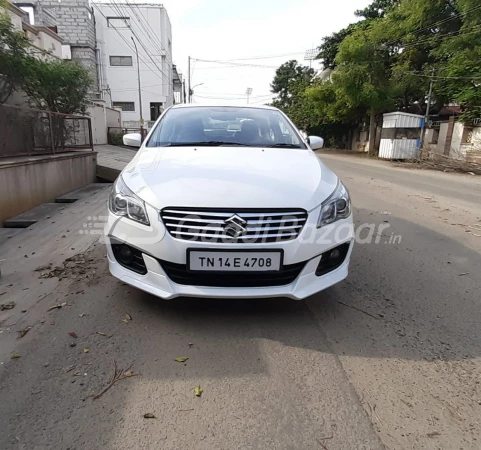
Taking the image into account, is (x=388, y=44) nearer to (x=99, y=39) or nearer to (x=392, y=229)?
(x=392, y=229)

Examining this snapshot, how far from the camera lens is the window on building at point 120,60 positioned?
3422cm

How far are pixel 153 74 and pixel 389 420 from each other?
38309 mm

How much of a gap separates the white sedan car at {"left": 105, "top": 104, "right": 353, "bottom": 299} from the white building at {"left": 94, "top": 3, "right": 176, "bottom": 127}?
1318 inches

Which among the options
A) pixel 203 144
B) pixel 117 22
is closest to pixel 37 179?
pixel 203 144

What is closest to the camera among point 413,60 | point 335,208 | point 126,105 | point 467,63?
point 335,208

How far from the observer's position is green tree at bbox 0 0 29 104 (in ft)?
23.2

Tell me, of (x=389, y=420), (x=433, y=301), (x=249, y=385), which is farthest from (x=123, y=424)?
(x=433, y=301)

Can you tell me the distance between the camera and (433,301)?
2.95 metres

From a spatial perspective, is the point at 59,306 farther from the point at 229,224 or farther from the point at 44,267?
the point at 229,224

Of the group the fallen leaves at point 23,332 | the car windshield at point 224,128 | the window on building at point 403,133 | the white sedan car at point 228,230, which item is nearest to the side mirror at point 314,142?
the car windshield at point 224,128

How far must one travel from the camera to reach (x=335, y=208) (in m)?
2.57

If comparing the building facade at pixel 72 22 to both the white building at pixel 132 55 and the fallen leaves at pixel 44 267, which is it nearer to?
the white building at pixel 132 55

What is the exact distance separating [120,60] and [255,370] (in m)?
37.8

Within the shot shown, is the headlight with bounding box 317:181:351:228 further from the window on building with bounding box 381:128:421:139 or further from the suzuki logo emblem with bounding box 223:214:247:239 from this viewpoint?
the window on building with bounding box 381:128:421:139
